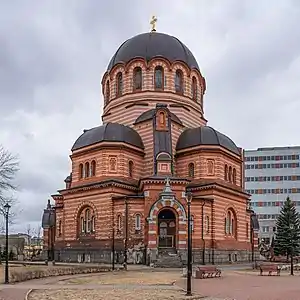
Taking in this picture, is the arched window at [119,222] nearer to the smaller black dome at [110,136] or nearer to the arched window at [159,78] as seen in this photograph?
the smaller black dome at [110,136]

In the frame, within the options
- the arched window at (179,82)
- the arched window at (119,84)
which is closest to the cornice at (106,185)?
the arched window at (119,84)

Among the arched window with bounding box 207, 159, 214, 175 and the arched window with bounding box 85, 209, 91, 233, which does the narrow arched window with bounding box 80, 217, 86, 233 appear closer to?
the arched window with bounding box 85, 209, 91, 233

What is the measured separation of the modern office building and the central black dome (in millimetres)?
59611

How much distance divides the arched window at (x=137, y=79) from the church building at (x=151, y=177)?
11 cm

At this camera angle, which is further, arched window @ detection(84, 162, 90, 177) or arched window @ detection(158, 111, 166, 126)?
arched window @ detection(158, 111, 166, 126)

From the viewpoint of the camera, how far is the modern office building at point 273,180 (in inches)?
4471

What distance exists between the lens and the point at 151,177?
4603cm

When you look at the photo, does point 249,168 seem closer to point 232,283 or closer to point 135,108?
point 135,108

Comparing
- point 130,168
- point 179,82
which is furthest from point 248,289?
point 179,82

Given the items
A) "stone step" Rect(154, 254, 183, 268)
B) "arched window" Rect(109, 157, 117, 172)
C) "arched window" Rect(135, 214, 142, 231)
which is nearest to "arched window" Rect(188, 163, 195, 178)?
"arched window" Rect(109, 157, 117, 172)

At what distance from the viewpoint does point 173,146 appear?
174 ft

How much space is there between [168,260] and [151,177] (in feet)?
23.9

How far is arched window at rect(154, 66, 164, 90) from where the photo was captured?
5666 centimetres

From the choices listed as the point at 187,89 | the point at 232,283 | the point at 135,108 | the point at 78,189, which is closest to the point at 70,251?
the point at 78,189
